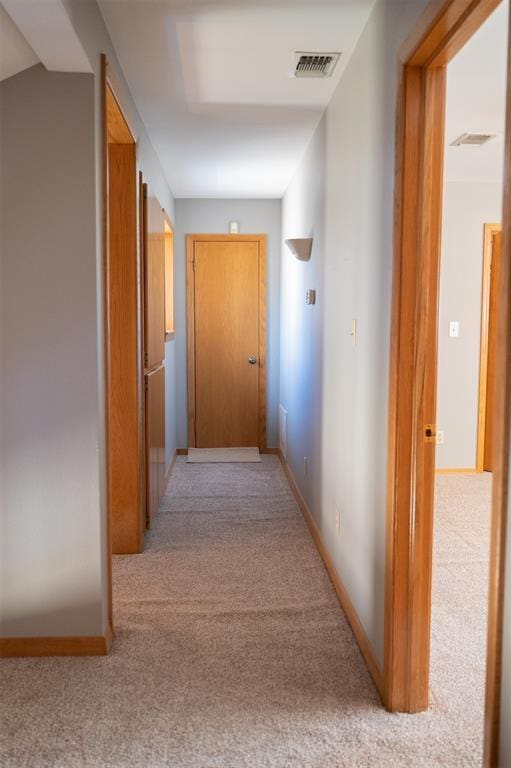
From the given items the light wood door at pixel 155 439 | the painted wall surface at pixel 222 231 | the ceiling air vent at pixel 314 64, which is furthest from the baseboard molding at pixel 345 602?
the ceiling air vent at pixel 314 64

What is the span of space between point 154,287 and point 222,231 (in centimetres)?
238

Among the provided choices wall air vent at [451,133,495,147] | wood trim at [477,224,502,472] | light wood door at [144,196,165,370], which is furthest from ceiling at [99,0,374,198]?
wood trim at [477,224,502,472]

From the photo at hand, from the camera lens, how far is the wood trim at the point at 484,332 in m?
5.55

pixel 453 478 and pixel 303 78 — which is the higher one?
pixel 303 78

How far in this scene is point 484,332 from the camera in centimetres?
557

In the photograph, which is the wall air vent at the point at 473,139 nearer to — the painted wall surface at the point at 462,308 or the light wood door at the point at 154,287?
the painted wall surface at the point at 462,308

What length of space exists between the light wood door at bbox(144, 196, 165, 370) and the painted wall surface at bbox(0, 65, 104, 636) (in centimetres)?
139

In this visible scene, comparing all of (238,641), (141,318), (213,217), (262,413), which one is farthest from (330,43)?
(262,413)

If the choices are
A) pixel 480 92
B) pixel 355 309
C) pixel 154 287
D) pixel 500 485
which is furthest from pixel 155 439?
pixel 500 485

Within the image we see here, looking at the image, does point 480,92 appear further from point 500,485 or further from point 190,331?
point 190,331

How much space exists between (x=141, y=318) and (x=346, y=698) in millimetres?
2272

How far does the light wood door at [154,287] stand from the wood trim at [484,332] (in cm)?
268

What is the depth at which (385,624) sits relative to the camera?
2.25 m

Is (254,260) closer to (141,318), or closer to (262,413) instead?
(262,413)
